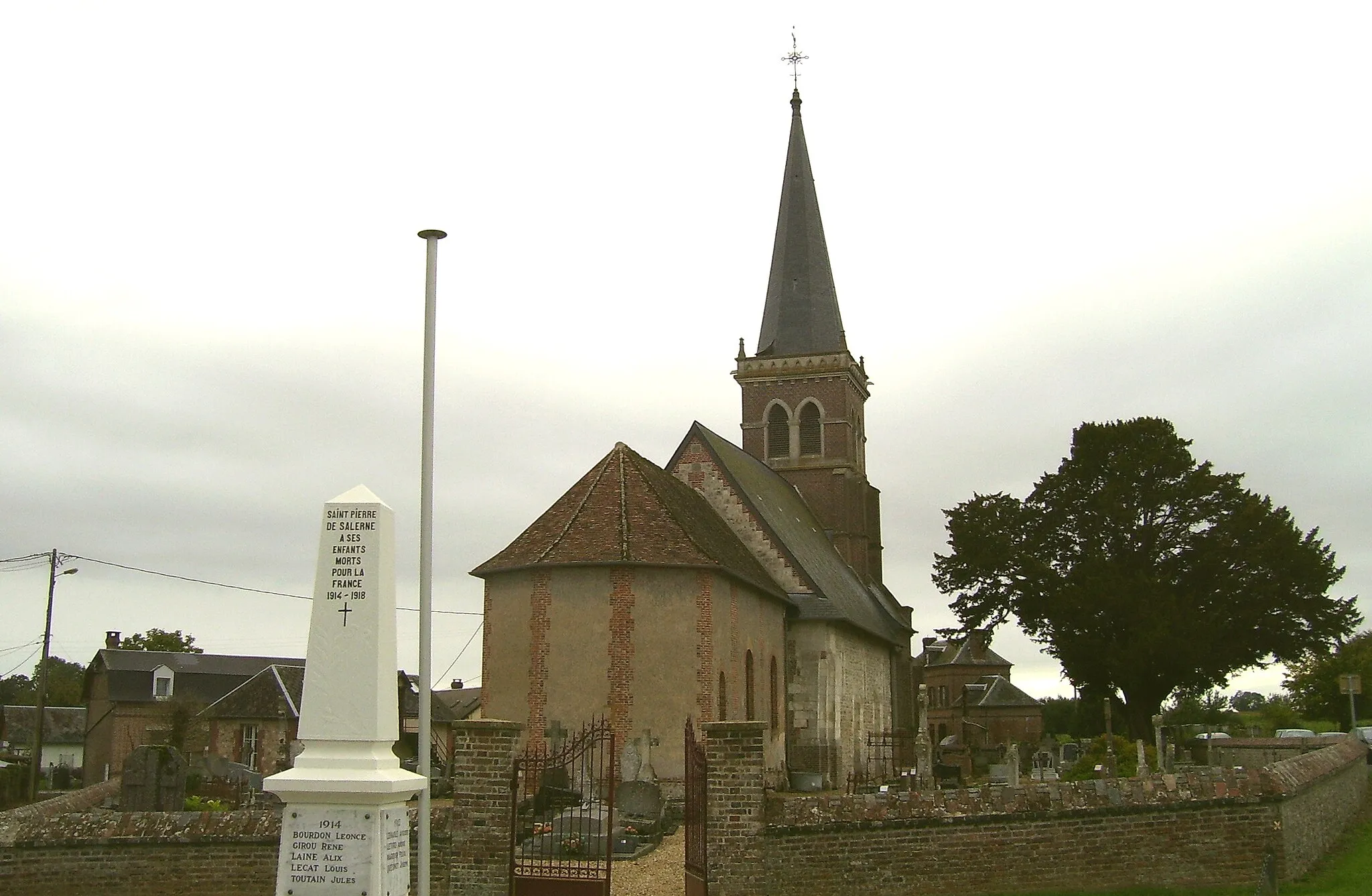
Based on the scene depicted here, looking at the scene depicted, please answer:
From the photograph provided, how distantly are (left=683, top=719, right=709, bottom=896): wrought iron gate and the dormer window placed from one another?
44502 millimetres

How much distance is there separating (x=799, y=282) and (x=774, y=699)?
1915 centimetres

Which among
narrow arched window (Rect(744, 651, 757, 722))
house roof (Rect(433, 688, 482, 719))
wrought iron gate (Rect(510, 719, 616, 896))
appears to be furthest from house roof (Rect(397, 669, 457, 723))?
→ wrought iron gate (Rect(510, 719, 616, 896))

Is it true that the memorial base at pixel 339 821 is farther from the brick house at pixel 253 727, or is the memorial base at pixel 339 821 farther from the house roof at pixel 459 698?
the house roof at pixel 459 698

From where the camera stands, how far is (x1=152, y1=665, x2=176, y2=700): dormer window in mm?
51969

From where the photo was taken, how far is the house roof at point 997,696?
66500mm

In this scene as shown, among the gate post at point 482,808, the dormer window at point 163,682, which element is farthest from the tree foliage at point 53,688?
the gate post at point 482,808

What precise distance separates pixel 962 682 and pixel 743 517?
146 ft

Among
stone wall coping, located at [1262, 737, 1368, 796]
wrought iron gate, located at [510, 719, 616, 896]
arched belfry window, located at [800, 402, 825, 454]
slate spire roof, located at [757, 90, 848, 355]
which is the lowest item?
wrought iron gate, located at [510, 719, 616, 896]

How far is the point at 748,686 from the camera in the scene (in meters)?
27.2

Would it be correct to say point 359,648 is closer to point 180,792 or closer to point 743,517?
point 180,792

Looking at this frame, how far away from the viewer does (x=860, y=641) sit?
36281 mm

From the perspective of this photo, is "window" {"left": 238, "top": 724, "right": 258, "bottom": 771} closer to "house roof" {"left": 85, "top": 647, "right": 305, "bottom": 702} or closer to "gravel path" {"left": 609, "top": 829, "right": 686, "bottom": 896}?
"house roof" {"left": 85, "top": 647, "right": 305, "bottom": 702}

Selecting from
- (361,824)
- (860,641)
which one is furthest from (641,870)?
(860,641)

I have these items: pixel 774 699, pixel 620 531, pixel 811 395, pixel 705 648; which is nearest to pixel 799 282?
pixel 811 395
